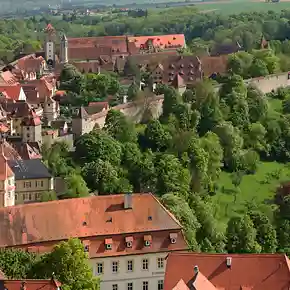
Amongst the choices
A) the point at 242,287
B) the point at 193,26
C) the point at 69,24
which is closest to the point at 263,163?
the point at 242,287

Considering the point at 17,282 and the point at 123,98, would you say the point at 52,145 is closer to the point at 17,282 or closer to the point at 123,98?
the point at 123,98

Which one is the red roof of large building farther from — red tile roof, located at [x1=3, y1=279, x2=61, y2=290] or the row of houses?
red tile roof, located at [x1=3, y1=279, x2=61, y2=290]

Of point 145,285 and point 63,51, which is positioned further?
point 63,51

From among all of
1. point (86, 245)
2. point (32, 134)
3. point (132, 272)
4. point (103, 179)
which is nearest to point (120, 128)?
point (32, 134)

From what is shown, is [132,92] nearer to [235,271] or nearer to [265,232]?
[265,232]

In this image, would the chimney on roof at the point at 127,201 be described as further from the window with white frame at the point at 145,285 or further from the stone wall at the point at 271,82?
the stone wall at the point at 271,82

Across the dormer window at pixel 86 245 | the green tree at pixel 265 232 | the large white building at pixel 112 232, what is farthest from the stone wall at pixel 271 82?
the dormer window at pixel 86 245
